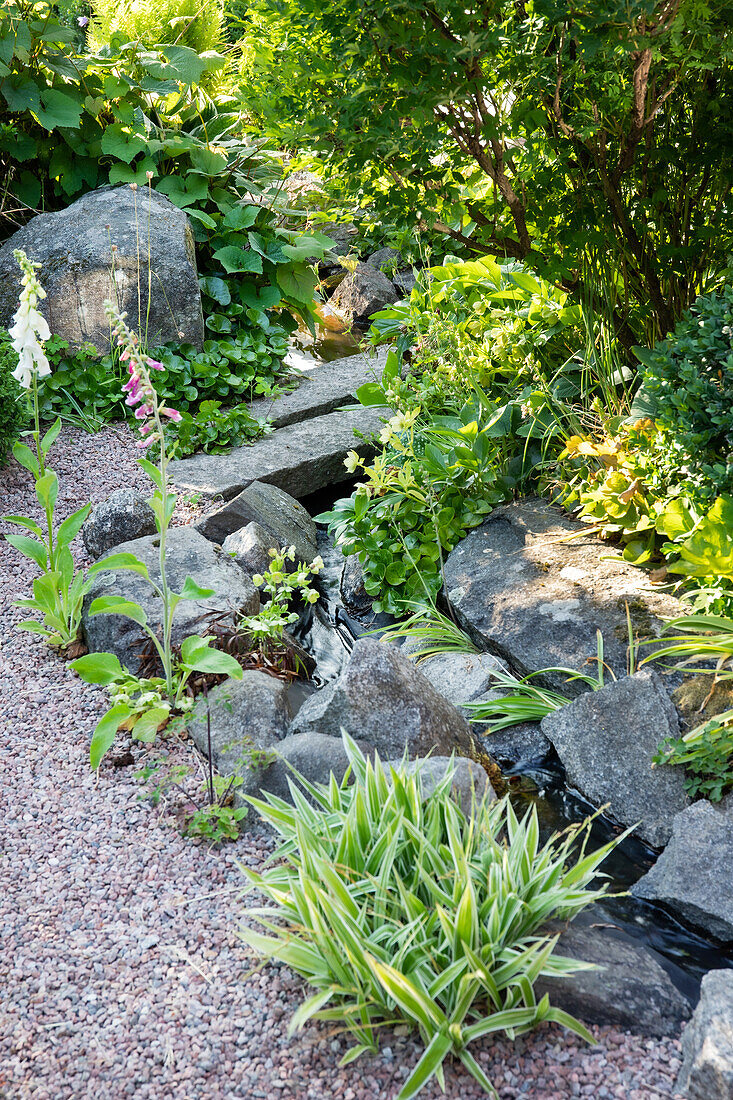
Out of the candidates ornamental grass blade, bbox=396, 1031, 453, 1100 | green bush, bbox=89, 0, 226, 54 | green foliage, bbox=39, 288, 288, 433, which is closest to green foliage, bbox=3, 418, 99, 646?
green foliage, bbox=39, 288, 288, 433

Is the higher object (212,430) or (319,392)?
(212,430)

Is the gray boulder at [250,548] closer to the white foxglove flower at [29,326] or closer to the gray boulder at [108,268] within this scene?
the white foxglove flower at [29,326]

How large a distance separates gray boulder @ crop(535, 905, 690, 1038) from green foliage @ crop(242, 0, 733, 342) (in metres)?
2.38

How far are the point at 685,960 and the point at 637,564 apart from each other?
58.7 inches

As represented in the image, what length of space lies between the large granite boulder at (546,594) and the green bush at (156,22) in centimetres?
547

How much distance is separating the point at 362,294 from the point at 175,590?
5605 millimetres

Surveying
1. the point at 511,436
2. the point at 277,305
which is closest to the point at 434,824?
the point at 511,436

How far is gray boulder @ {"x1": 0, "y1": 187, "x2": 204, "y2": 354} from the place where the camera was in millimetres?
5059

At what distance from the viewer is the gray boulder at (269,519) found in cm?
391

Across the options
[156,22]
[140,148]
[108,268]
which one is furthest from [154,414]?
[156,22]

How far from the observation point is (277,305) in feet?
19.4

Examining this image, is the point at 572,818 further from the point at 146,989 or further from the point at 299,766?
the point at 146,989

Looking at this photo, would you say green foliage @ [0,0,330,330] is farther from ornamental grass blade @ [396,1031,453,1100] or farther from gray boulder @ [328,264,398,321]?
ornamental grass blade @ [396,1031,453,1100]

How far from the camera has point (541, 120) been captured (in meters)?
3.02
